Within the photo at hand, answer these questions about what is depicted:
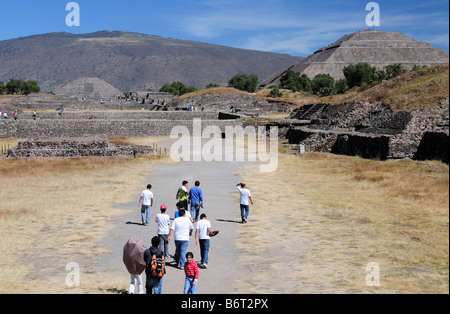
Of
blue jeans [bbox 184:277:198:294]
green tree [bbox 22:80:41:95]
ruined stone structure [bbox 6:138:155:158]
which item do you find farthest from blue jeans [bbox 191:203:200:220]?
green tree [bbox 22:80:41:95]

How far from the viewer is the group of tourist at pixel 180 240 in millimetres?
8963

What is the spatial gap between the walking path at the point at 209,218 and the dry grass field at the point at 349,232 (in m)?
0.51

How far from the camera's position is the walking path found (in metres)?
10.8

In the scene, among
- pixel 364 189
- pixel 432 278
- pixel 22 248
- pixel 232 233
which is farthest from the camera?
pixel 364 189

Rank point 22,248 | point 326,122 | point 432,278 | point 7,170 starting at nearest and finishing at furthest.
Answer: point 432,278
point 22,248
point 7,170
point 326,122

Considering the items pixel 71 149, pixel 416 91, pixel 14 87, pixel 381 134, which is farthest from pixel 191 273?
pixel 14 87

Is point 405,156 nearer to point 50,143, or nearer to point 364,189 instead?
point 364,189

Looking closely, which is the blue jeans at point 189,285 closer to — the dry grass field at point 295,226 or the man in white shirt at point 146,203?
the dry grass field at point 295,226

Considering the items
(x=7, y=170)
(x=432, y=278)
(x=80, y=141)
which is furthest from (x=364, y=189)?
(x=80, y=141)

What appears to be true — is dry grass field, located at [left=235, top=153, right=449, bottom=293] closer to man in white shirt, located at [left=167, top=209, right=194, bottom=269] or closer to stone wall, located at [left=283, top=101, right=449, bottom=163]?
man in white shirt, located at [left=167, top=209, right=194, bottom=269]

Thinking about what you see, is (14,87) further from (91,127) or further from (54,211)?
(54,211)

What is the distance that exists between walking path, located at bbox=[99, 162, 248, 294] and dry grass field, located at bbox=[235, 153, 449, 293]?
20.0 inches
